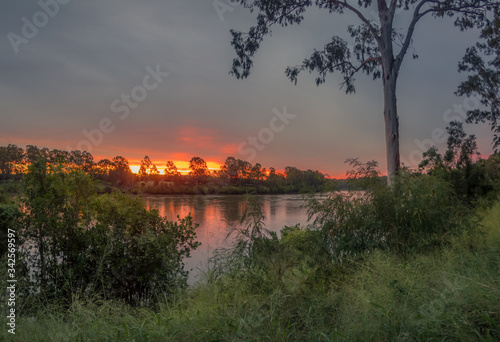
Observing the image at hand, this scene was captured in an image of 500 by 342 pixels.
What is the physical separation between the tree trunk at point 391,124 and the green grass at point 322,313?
16.3 ft

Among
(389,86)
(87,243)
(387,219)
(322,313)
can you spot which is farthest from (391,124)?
(87,243)

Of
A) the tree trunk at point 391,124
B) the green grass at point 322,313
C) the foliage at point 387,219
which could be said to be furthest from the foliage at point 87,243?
the tree trunk at point 391,124

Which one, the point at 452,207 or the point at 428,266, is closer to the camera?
the point at 428,266

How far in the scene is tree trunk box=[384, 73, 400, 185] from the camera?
9016 mm

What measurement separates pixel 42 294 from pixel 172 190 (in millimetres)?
28964

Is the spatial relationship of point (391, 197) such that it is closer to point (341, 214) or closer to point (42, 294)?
point (341, 214)

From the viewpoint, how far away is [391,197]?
5.61 meters

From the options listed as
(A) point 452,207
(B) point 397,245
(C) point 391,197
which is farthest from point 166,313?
(A) point 452,207

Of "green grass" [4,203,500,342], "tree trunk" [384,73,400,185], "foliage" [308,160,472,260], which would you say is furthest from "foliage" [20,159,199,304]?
"tree trunk" [384,73,400,185]

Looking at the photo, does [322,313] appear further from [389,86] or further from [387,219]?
[389,86]

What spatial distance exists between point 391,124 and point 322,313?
7059 mm

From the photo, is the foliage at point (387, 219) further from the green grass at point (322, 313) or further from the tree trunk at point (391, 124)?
the tree trunk at point (391, 124)

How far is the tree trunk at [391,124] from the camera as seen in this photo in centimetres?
902

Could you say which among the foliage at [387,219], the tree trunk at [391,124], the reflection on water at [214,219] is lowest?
the reflection on water at [214,219]
